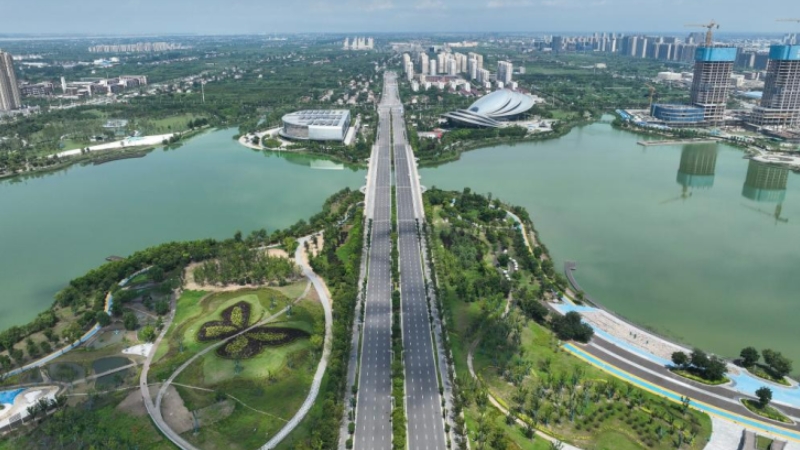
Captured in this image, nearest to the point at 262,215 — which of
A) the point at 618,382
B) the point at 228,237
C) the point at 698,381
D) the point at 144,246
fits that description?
the point at 228,237

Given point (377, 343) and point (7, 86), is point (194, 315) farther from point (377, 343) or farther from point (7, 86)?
point (7, 86)

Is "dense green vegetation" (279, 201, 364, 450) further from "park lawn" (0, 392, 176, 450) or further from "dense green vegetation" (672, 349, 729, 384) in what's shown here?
"dense green vegetation" (672, 349, 729, 384)

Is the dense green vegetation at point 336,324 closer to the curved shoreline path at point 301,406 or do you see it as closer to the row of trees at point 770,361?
the curved shoreline path at point 301,406

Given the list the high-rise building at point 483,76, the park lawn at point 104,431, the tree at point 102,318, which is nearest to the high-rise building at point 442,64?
the high-rise building at point 483,76

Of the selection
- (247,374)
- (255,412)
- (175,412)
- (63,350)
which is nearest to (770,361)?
(255,412)

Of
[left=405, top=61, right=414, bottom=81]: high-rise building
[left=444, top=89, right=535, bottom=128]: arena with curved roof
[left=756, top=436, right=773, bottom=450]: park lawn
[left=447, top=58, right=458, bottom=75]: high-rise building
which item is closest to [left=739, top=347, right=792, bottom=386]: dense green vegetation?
[left=756, top=436, right=773, bottom=450]: park lawn

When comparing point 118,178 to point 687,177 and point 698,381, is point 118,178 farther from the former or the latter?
point 687,177
